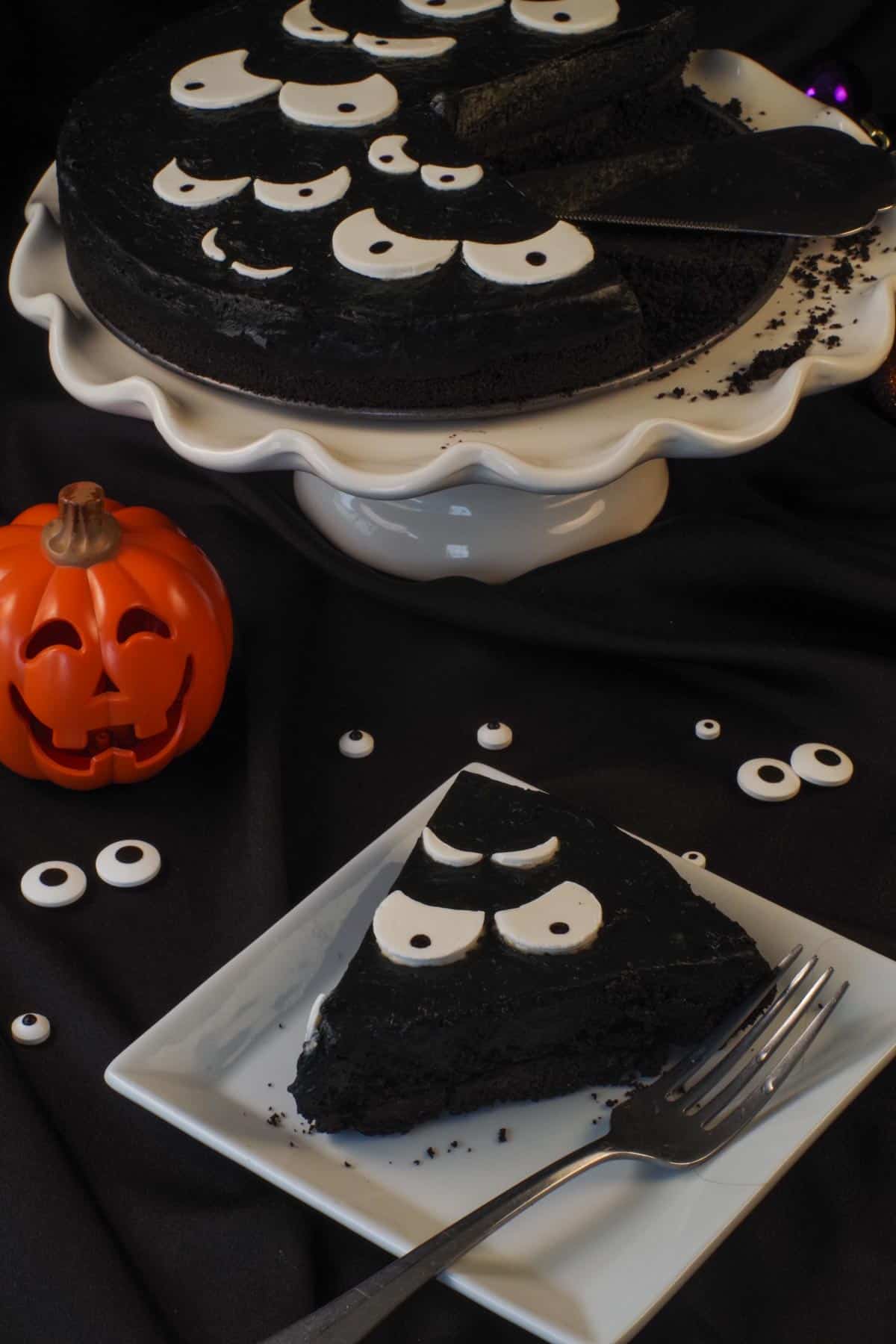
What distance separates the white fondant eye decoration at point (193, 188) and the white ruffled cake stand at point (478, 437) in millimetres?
137

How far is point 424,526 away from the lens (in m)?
1.56

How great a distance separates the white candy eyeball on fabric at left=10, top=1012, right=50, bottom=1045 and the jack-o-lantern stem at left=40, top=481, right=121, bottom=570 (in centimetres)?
37

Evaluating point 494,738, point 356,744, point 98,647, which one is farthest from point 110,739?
point 494,738

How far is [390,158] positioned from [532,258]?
0.65 ft

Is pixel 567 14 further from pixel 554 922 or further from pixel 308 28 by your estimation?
pixel 554 922

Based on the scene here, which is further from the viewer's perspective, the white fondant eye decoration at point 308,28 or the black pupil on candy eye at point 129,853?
the white fondant eye decoration at point 308,28

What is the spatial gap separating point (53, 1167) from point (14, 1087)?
0.24 feet

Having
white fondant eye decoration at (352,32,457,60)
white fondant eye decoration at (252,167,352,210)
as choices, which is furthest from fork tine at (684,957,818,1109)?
white fondant eye decoration at (352,32,457,60)

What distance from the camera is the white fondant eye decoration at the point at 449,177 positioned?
1.40 meters

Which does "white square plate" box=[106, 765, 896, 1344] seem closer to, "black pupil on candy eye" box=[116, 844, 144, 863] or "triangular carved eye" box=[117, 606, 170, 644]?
"black pupil on candy eye" box=[116, 844, 144, 863]

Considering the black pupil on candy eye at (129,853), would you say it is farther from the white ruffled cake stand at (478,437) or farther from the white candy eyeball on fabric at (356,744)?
the white ruffled cake stand at (478,437)

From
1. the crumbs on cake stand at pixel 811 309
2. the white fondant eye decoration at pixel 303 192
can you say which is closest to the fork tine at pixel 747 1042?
the crumbs on cake stand at pixel 811 309

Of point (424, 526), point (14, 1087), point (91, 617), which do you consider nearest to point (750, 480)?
point (424, 526)

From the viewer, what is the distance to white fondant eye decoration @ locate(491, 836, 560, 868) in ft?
3.73
